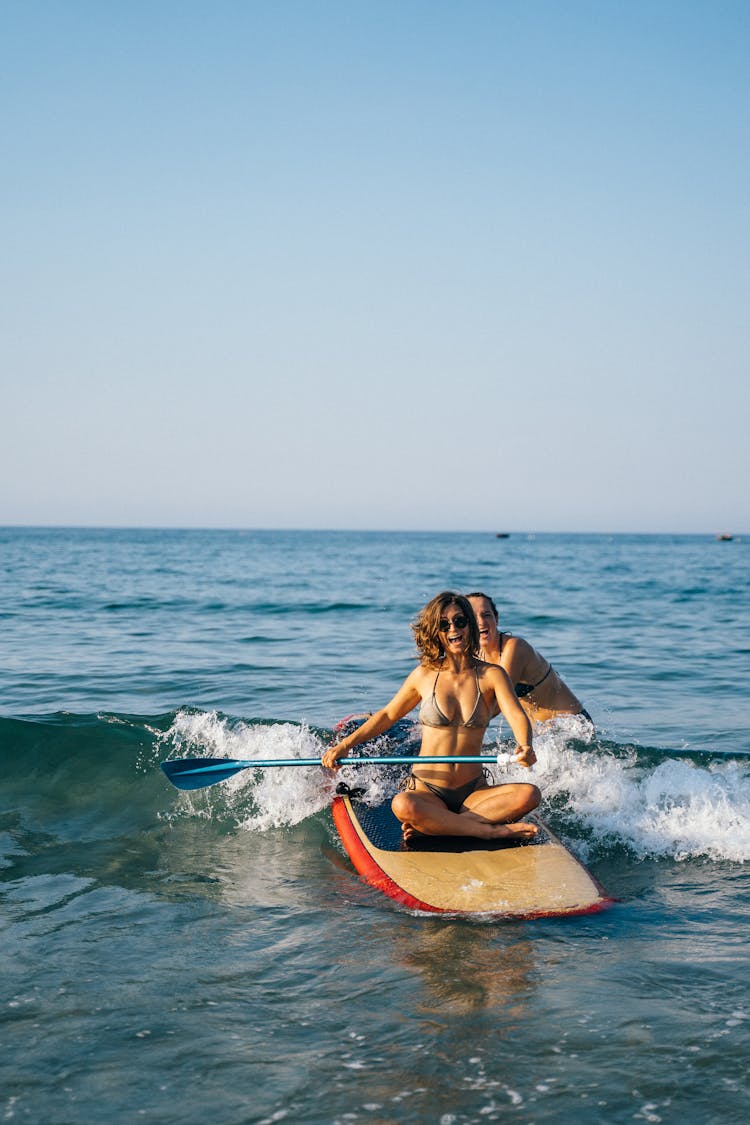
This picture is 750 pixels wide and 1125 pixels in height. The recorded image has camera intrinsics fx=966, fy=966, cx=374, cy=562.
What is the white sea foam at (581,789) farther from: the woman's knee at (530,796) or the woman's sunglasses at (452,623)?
the woman's sunglasses at (452,623)

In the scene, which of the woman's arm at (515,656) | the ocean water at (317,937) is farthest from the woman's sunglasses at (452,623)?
the woman's arm at (515,656)

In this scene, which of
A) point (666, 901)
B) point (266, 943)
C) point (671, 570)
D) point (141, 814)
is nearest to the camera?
point (266, 943)

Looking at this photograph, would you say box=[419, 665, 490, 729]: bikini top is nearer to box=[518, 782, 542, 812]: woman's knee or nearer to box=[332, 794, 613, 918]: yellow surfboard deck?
box=[518, 782, 542, 812]: woman's knee

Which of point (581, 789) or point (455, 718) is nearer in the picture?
point (455, 718)

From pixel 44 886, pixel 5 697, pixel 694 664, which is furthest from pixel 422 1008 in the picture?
pixel 694 664

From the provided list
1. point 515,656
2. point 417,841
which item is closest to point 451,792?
point 417,841

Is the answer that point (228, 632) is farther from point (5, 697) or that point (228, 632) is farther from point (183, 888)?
point (183, 888)

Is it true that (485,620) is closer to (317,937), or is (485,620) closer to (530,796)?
(530,796)

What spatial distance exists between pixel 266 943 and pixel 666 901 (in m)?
2.25

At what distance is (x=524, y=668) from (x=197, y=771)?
2.76 m

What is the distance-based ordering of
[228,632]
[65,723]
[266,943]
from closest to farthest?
1. [266,943]
2. [65,723]
3. [228,632]

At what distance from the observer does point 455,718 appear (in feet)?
18.9

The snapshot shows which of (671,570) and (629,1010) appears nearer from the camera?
(629,1010)

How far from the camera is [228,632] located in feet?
56.7
